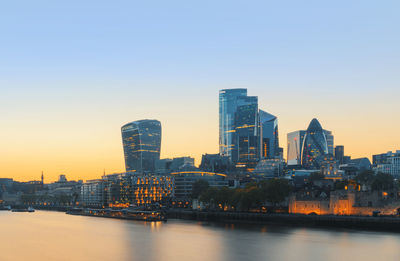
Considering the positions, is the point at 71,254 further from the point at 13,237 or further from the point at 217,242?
the point at 13,237

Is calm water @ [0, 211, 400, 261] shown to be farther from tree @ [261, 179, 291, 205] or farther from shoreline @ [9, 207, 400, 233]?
tree @ [261, 179, 291, 205]

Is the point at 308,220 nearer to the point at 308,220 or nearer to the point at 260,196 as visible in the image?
the point at 308,220

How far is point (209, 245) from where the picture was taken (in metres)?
86.9

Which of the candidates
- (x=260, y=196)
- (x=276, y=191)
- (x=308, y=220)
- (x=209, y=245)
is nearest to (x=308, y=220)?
(x=308, y=220)

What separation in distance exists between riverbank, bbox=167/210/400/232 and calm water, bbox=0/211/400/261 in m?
6.12

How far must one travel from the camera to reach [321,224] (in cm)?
11575

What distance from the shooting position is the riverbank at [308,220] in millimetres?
102938

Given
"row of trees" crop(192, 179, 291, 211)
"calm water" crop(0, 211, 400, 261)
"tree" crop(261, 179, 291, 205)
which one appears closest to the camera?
"calm water" crop(0, 211, 400, 261)

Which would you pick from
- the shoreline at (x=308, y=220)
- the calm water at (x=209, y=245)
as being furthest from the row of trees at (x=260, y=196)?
the calm water at (x=209, y=245)

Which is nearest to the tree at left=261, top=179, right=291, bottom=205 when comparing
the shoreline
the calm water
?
the shoreline

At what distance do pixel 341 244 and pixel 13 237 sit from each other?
6386 cm

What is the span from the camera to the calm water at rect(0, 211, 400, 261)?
75625 millimetres

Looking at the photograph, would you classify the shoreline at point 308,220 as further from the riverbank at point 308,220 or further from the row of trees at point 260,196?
the row of trees at point 260,196

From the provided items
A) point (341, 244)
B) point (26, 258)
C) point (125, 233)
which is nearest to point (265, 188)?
point (125, 233)
